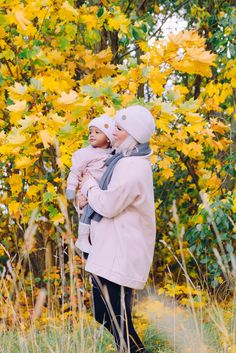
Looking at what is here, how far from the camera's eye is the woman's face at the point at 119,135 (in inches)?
116

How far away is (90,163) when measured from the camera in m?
3.17

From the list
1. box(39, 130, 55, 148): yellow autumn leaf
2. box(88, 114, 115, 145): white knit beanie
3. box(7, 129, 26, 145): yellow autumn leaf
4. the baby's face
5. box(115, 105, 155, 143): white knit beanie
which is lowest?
box(7, 129, 26, 145): yellow autumn leaf

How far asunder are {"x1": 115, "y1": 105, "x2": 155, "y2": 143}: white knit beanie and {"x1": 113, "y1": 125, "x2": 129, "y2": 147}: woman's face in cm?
2

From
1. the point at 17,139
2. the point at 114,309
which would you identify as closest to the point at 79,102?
the point at 17,139

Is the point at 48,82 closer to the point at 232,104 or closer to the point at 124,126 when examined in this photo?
the point at 124,126

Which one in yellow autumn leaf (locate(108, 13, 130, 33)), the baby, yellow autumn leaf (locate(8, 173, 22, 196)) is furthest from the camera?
yellow autumn leaf (locate(8, 173, 22, 196))

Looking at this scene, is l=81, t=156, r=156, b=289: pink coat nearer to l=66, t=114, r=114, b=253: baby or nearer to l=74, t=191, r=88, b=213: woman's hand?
l=74, t=191, r=88, b=213: woman's hand

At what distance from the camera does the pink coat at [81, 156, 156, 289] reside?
2861 mm

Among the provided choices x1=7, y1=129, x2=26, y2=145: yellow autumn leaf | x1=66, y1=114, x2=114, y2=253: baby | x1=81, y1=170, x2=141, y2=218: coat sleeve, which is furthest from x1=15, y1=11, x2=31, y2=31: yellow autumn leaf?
x1=81, y1=170, x2=141, y2=218: coat sleeve

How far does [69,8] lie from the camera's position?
384cm

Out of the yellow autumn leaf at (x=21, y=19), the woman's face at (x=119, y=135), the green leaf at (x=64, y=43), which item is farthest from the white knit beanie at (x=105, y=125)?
the green leaf at (x=64, y=43)

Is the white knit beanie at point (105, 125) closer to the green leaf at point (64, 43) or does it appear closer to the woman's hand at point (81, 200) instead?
the woman's hand at point (81, 200)

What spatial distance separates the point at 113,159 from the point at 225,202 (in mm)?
1599

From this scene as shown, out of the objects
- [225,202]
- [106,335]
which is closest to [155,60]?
[225,202]
